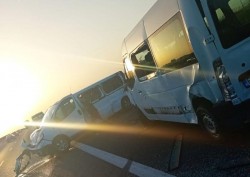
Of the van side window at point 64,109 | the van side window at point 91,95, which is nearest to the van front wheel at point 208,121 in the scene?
the van side window at point 64,109

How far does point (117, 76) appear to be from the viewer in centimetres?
Answer: 2120

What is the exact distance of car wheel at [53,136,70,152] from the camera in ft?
47.5

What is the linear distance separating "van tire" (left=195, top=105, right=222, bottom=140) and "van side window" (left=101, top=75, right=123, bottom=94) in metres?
13.0

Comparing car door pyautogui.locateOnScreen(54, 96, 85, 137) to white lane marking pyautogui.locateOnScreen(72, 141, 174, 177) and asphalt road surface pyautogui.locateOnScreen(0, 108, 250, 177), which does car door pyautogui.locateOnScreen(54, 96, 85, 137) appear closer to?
asphalt road surface pyautogui.locateOnScreen(0, 108, 250, 177)

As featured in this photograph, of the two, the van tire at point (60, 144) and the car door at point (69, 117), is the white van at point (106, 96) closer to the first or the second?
the car door at point (69, 117)

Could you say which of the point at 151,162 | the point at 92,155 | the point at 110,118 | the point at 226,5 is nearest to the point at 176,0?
the point at 226,5

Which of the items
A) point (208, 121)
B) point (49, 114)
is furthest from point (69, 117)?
point (208, 121)

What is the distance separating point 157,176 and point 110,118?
13.1 meters

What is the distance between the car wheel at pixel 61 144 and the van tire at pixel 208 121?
831 cm

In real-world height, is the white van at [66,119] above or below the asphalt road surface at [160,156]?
above

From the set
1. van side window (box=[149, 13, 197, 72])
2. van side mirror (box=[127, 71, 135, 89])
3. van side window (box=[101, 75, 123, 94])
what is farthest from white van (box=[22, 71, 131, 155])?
van side window (box=[149, 13, 197, 72])

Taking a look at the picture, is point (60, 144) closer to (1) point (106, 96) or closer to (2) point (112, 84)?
(1) point (106, 96)

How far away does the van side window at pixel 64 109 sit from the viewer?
15.3 metres

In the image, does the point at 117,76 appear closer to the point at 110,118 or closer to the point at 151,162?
the point at 110,118
